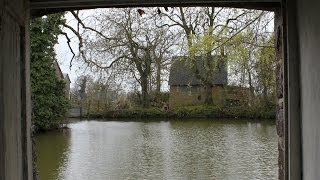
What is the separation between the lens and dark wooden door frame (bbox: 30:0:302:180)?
2.69 metres

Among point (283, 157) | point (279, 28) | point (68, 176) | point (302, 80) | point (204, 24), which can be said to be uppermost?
point (204, 24)

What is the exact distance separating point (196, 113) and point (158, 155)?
1346 centimetres

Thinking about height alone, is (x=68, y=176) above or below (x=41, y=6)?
below

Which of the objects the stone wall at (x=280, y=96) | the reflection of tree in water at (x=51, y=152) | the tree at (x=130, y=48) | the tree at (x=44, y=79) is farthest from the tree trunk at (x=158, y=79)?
the stone wall at (x=280, y=96)

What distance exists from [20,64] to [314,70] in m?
1.58

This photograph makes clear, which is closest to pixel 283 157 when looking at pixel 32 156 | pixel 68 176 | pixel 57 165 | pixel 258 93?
pixel 32 156

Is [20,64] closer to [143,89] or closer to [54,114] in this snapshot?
[54,114]

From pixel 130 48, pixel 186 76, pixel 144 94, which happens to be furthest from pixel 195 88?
pixel 130 48

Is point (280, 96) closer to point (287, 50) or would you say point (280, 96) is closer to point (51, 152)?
point (287, 50)

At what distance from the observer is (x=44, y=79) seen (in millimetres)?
18109

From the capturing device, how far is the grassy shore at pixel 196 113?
2469 cm

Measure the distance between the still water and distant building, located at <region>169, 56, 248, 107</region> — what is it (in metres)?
8.47

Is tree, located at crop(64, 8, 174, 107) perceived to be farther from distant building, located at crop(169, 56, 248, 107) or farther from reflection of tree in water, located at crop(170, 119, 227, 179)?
reflection of tree in water, located at crop(170, 119, 227, 179)

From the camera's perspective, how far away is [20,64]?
105 inches
